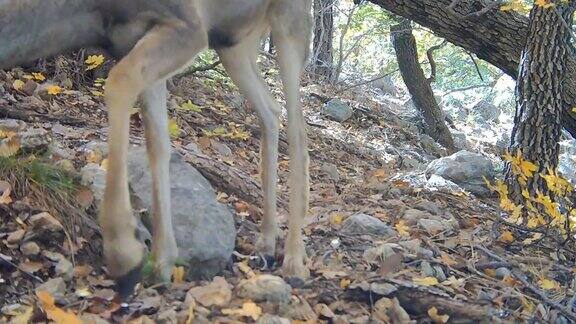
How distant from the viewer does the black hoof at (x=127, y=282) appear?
3.52 meters

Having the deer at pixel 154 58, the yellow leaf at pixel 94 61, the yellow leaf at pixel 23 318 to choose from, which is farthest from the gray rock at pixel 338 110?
the yellow leaf at pixel 23 318

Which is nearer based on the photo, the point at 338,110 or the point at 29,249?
the point at 29,249

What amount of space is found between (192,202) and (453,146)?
365 inches

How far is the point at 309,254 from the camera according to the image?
500 cm

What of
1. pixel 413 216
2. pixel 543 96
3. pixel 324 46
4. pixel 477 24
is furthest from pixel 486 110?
pixel 413 216

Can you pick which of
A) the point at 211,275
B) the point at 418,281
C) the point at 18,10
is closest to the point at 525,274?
the point at 418,281

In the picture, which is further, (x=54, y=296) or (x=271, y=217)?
(x=271, y=217)

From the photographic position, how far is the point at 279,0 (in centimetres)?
495

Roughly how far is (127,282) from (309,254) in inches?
66.6

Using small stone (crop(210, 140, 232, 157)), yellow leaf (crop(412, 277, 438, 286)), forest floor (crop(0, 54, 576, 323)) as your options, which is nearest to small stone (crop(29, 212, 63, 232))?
forest floor (crop(0, 54, 576, 323))

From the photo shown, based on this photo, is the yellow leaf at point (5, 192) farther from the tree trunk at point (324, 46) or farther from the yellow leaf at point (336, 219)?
the tree trunk at point (324, 46)

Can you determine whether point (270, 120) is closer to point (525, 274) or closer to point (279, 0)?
point (279, 0)

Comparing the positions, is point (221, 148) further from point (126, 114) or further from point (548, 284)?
point (126, 114)

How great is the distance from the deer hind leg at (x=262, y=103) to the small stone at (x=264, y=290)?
0.95 m
